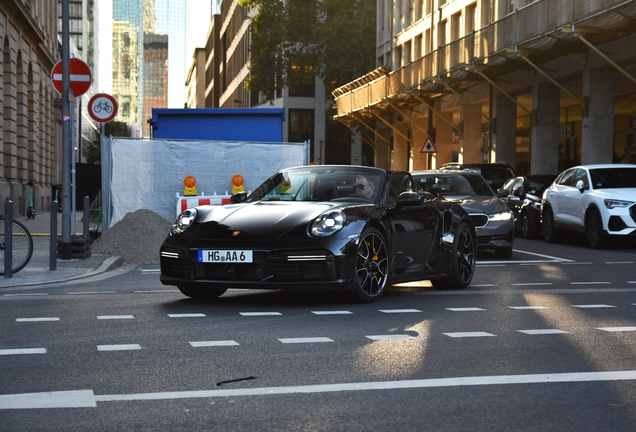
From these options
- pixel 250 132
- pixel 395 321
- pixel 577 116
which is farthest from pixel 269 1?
Answer: pixel 395 321

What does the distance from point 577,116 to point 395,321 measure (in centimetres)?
3288

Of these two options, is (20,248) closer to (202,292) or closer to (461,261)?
(202,292)

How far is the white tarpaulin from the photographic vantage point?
69.2ft

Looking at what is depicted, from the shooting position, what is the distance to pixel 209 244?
9.25m

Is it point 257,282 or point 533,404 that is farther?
point 257,282

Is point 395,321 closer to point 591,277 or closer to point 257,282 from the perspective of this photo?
point 257,282

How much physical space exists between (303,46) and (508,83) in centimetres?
2746

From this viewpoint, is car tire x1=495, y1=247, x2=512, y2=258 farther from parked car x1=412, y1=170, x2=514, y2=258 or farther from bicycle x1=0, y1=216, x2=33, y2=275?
bicycle x1=0, y1=216, x2=33, y2=275

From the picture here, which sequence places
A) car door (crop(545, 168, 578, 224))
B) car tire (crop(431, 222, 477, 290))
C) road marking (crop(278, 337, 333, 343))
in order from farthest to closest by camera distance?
1. car door (crop(545, 168, 578, 224))
2. car tire (crop(431, 222, 477, 290))
3. road marking (crop(278, 337, 333, 343))

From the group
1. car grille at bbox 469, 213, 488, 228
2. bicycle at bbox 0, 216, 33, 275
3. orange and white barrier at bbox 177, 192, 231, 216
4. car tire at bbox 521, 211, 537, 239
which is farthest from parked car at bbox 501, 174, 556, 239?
bicycle at bbox 0, 216, 33, 275

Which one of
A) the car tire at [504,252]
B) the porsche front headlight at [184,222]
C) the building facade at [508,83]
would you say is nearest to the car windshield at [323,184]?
the porsche front headlight at [184,222]

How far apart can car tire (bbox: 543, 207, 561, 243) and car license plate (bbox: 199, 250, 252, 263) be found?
1394 centimetres

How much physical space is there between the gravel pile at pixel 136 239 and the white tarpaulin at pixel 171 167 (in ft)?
12.9

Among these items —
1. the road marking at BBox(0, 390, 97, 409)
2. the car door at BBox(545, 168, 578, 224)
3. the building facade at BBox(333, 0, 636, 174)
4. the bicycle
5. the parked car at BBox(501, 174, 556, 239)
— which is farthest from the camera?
the building facade at BBox(333, 0, 636, 174)
